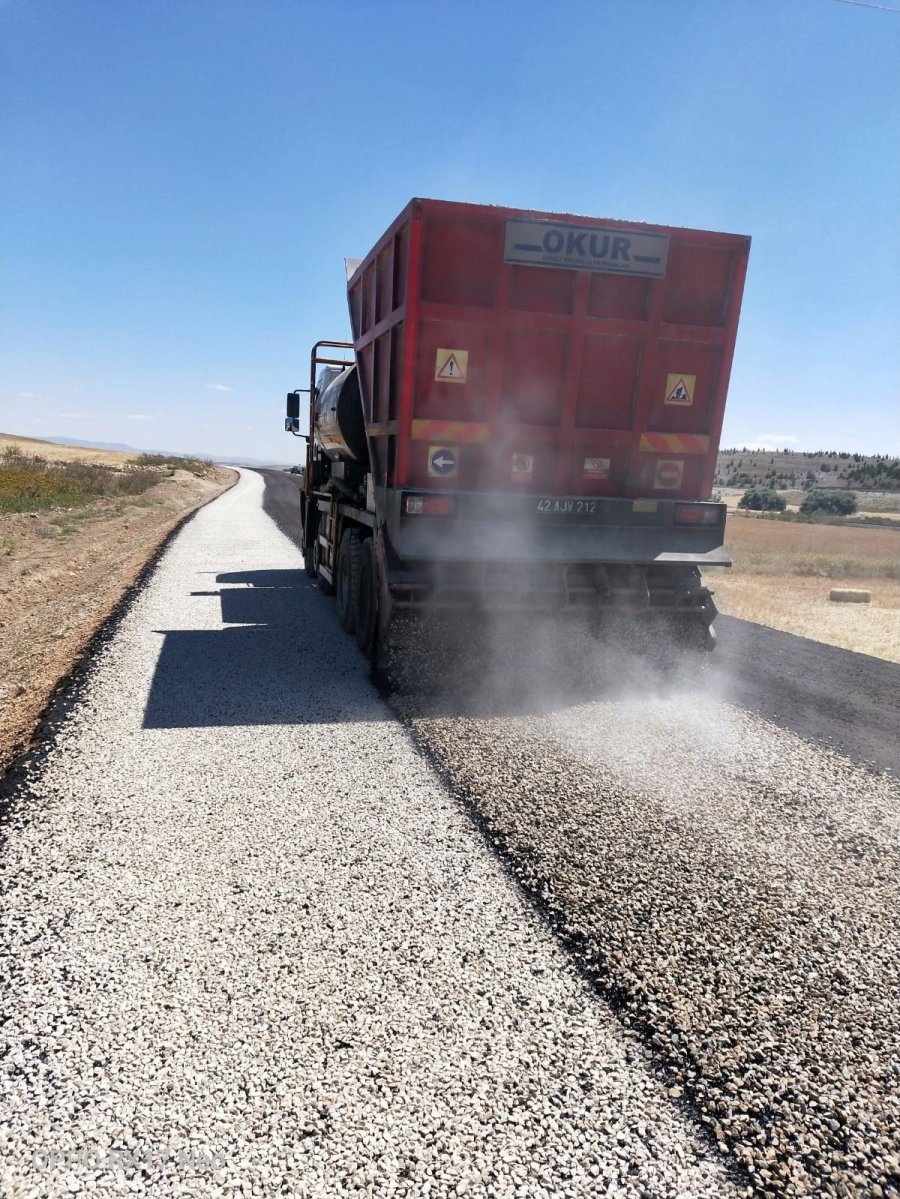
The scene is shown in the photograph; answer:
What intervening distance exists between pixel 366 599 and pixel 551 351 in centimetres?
276

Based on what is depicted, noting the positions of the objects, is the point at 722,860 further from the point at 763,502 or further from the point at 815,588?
the point at 763,502

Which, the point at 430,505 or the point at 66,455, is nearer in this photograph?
the point at 430,505

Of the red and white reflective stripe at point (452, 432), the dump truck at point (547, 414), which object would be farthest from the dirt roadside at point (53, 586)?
the red and white reflective stripe at point (452, 432)

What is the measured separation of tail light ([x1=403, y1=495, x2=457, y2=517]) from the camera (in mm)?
5844

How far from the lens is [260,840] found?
371cm

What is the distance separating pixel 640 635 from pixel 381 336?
3.60 metres

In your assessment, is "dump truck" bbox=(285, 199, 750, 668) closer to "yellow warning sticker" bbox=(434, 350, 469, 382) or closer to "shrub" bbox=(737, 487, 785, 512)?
"yellow warning sticker" bbox=(434, 350, 469, 382)

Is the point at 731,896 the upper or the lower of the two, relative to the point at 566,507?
lower

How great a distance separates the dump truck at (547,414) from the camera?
19.0 feet

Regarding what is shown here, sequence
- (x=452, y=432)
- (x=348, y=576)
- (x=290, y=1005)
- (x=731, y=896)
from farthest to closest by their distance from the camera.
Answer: (x=348, y=576)
(x=452, y=432)
(x=731, y=896)
(x=290, y=1005)

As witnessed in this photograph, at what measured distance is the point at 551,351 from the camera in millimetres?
6051

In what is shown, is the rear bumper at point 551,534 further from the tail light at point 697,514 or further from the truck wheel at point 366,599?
Answer: the truck wheel at point 366,599

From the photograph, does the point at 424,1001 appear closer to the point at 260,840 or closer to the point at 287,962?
the point at 287,962

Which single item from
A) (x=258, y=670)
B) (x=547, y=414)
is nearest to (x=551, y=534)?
(x=547, y=414)
